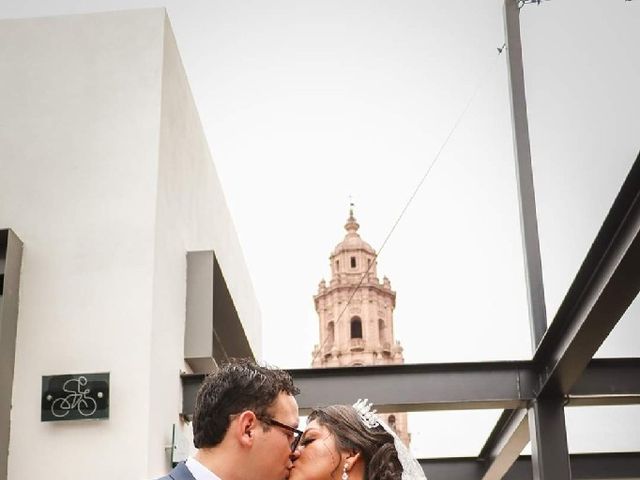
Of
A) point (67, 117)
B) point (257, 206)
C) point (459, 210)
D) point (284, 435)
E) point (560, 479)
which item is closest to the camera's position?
point (284, 435)

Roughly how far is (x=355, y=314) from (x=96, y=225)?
41.3 meters

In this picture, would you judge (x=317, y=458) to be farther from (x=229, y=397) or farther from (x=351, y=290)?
(x=351, y=290)

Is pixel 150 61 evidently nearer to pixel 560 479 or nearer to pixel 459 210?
pixel 560 479

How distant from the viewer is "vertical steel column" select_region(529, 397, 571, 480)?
6641 millimetres

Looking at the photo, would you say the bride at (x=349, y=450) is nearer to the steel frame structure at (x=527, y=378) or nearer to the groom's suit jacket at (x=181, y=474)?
the groom's suit jacket at (x=181, y=474)

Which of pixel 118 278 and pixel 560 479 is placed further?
pixel 560 479

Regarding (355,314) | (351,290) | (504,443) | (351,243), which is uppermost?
(351,243)

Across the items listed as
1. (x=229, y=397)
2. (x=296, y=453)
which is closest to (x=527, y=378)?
(x=296, y=453)

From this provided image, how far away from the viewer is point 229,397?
3207 millimetres

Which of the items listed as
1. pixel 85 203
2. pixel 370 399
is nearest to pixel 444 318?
pixel 370 399

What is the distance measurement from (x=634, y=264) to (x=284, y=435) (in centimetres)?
217

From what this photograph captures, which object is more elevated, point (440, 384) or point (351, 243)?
point (351, 243)

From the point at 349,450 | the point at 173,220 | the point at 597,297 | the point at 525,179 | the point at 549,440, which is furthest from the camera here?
the point at 525,179

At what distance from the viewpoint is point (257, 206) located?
19734 millimetres
